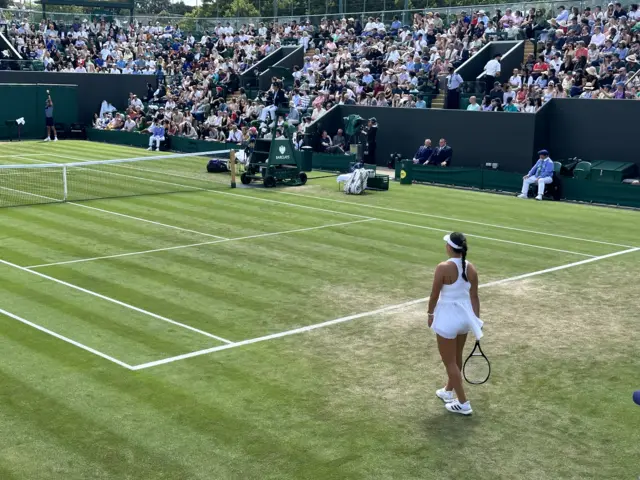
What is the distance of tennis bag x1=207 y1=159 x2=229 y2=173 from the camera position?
33.6m

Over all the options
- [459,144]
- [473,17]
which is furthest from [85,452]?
[473,17]

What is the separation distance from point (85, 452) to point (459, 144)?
2809 cm

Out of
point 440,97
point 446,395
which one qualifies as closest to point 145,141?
point 440,97

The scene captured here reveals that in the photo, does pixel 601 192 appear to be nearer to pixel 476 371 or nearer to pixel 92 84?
pixel 476 371

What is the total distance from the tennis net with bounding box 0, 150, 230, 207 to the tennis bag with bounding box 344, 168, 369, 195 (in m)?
4.75

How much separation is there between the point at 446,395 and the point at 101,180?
899 inches

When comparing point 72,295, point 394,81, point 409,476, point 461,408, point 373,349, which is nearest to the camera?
point 409,476

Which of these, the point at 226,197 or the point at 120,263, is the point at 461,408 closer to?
the point at 120,263

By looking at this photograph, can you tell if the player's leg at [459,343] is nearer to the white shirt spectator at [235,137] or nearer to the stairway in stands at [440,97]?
the stairway in stands at [440,97]

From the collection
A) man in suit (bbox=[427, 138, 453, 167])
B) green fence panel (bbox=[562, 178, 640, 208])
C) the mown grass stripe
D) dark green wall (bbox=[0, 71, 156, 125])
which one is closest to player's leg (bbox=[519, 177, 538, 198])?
green fence panel (bbox=[562, 178, 640, 208])

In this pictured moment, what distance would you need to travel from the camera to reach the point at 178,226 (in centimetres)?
2192

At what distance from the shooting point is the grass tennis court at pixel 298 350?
8.70 metres

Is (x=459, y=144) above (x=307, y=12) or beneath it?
beneath

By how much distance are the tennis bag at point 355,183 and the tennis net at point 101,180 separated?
4749mm
